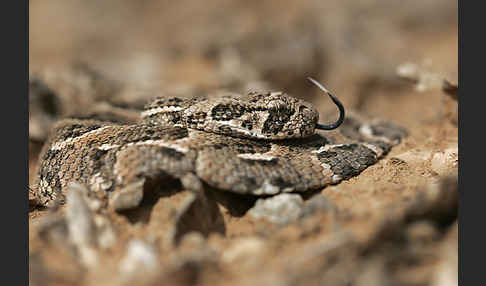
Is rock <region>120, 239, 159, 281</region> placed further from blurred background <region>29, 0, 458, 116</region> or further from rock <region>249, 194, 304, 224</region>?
blurred background <region>29, 0, 458, 116</region>

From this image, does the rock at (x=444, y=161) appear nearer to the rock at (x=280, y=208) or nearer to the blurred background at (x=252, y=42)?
the rock at (x=280, y=208)

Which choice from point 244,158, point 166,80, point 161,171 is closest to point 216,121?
point 244,158

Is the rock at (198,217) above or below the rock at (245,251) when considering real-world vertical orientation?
above

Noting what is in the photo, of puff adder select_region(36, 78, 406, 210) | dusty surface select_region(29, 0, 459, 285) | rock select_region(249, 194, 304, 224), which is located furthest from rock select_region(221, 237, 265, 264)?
puff adder select_region(36, 78, 406, 210)

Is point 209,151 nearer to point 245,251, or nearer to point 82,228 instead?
point 245,251

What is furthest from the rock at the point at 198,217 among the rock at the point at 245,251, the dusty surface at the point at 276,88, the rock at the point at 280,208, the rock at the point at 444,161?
the rock at the point at 444,161
